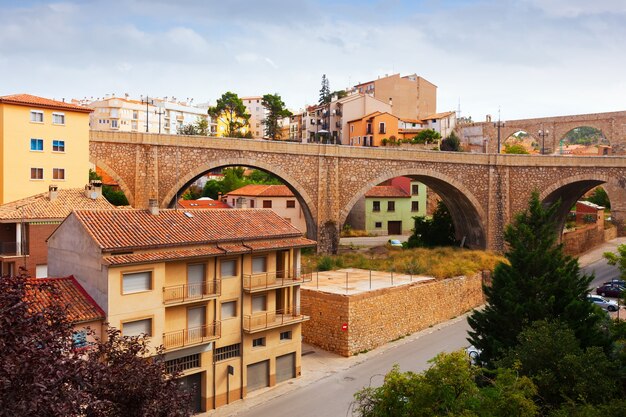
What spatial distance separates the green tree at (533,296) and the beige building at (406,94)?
181 ft

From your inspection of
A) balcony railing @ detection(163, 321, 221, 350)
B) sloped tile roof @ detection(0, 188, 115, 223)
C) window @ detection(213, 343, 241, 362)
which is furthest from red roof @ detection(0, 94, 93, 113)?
window @ detection(213, 343, 241, 362)

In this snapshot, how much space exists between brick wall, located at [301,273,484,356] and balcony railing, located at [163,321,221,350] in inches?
244

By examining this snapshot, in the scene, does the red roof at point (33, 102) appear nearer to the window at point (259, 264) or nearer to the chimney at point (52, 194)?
the chimney at point (52, 194)

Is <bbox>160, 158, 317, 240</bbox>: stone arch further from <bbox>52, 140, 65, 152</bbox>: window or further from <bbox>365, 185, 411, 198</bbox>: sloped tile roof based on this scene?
<bbox>365, 185, 411, 198</bbox>: sloped tile roof

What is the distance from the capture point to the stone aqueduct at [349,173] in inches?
1233

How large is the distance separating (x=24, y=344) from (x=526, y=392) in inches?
334

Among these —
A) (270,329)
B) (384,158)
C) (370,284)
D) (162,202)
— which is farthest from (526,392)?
(384,158)

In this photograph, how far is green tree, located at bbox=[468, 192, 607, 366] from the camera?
16.7 metres

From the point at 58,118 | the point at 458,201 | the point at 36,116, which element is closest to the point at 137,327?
the point at 36,116

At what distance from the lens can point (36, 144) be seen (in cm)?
2645

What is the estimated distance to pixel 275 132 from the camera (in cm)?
7056

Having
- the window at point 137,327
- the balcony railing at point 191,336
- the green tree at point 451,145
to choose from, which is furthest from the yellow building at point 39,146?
the green tree at point 451,145

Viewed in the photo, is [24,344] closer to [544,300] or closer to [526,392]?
[526,392]

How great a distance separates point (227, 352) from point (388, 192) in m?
36.5
